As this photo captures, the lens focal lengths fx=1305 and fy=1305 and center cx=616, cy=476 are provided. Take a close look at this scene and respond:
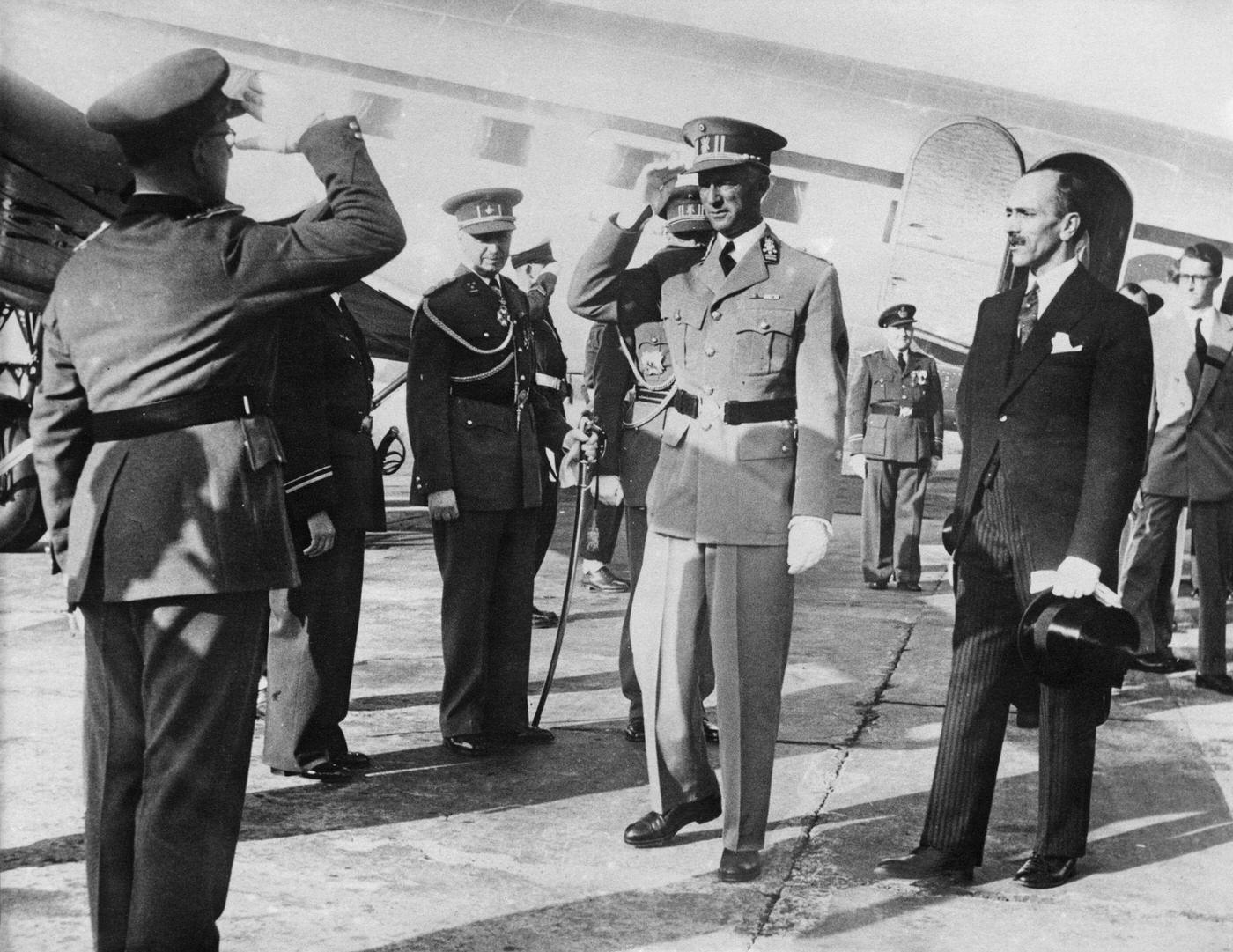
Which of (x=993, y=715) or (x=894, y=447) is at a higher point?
(x=894, y=447)

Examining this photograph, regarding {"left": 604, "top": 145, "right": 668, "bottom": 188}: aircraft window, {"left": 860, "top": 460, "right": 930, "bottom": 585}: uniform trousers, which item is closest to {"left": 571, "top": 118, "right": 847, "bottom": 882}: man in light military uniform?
{"left": 860, "top": 460, "right": 930, "bottom": 585}: uniform trousers

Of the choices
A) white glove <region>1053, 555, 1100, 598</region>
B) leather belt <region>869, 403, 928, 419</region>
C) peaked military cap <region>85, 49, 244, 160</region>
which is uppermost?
peaked military cap <region>85, 49, 244, 160</region>

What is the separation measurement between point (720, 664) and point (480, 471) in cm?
136

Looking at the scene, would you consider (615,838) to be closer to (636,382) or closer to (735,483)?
(735,483)

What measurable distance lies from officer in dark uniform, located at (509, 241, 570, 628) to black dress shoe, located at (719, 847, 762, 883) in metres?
2.24

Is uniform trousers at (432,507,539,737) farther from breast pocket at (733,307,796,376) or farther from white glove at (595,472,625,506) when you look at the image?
breast pocket at (733,307,796,376)

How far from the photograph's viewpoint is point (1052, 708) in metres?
3.36

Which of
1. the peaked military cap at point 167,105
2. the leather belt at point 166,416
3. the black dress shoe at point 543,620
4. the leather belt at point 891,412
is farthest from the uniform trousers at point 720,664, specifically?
the leather belt at point 891,412

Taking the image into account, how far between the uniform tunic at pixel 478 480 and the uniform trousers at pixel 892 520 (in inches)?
173

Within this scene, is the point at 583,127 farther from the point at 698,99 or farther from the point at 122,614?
the point at 122,614

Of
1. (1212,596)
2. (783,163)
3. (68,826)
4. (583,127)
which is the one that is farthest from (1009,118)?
(68,826)

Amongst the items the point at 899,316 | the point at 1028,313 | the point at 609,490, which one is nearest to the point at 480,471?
the point at 609,490

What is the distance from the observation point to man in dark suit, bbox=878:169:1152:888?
325 centimetres

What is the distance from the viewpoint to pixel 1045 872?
332cm
